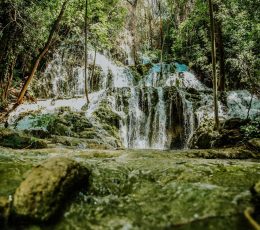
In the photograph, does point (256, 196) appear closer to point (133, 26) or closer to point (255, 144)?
point (255, 144)

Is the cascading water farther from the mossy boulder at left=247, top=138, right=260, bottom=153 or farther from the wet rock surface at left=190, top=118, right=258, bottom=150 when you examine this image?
the mossy boulder at left=247, top=138, right=260, bottom=153

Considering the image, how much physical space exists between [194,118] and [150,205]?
1272 centimetres

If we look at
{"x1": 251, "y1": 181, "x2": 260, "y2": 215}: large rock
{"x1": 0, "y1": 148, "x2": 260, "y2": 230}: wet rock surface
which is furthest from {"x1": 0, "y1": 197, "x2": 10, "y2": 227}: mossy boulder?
{"x1": 251, "y1": 181, "x2": 260, "y2": 215}: large rock

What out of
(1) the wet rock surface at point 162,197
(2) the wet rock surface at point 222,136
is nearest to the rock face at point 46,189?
(1) the wet rock surface at point 162,197

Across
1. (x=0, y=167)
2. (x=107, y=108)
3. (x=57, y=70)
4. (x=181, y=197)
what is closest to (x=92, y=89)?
(x=57, y=70)

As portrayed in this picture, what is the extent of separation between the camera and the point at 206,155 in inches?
376

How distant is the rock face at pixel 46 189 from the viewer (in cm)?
436

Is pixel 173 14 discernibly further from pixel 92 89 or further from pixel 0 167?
pixel 0 167

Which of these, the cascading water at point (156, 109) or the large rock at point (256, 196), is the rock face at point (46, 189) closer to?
the large rock at point (256, 196)

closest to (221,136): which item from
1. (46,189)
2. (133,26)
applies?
(46,189)

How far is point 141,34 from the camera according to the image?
35438 mm

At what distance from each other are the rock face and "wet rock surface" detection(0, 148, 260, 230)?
0.06m

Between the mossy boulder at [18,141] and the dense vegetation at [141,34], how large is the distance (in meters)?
3.58

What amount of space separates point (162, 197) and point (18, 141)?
708 cm
